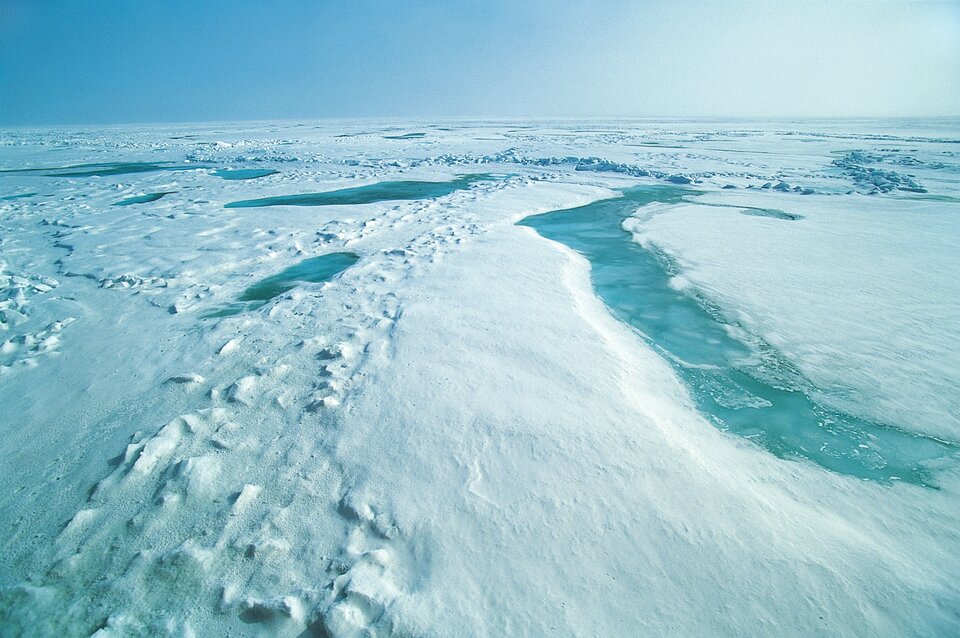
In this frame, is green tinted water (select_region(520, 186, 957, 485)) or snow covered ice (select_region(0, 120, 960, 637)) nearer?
snow covered ice (select_region(0, 120, 960, 637))

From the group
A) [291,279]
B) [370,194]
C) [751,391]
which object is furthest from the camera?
[370,194]

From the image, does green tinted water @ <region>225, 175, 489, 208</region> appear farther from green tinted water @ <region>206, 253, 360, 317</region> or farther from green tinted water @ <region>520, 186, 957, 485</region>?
green tinted water @ <region>520, 186, 957, 485</region>

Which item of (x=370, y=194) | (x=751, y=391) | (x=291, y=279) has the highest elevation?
(x=370, y=194)

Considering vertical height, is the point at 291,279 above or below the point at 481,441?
above

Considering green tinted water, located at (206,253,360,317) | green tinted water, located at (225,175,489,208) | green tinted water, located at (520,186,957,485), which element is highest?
green tinted water, located at (225,175,489,208)

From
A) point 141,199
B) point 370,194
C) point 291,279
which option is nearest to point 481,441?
point 291,279

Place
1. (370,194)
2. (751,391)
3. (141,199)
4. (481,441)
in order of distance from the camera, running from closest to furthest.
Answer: (481,441), (751,391), (141,199), (370,194)

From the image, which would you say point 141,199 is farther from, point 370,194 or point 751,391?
point 751,391

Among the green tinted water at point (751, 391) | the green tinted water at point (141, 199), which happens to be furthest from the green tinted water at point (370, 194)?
the green tinted water at point (751, 391)

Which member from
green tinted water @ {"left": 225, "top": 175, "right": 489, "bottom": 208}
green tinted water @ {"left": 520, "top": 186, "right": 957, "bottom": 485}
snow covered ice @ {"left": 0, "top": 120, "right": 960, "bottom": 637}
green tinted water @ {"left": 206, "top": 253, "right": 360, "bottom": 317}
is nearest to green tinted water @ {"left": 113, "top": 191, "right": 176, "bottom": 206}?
green tinted water @ {"left": 225, "top": 175, "right": 489, "bottom": 208}
